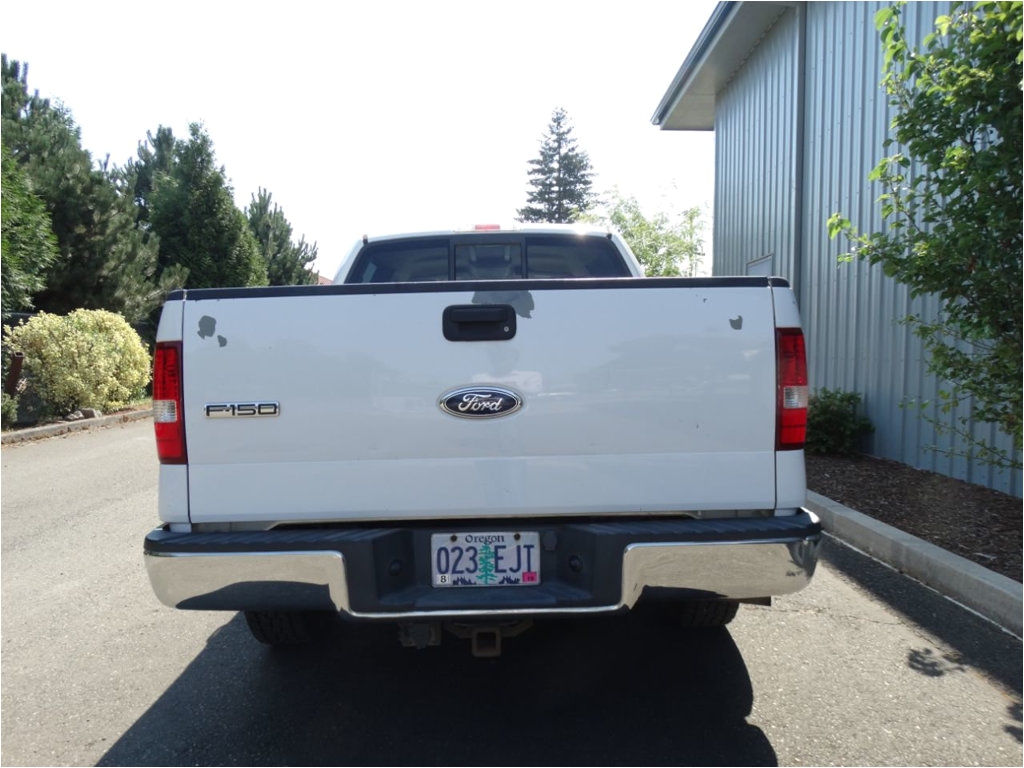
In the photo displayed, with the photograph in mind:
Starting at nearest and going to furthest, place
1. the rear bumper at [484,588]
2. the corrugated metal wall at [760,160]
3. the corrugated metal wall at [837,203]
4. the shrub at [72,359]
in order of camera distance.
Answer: the rear bumper at [484,588] → the corrugated metal wall at [837,203] → the corrugated metal wall at [760,160] → the shrub at [72,359]

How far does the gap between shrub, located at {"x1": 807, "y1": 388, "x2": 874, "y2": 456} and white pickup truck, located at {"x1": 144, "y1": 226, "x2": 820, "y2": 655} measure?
5.69 m

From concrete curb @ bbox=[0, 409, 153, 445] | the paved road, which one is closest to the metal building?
the paved road

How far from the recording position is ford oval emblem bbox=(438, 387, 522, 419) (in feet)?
8.50

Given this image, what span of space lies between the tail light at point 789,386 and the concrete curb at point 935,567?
77.7 inches

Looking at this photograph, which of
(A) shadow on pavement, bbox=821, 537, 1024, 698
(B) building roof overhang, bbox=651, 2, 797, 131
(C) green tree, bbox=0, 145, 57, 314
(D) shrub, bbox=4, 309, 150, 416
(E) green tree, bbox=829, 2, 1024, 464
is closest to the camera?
(A) shadow on pavement, bbox=821, 537, 1024, 698

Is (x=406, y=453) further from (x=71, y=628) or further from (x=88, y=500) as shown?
(x=88, y=500)

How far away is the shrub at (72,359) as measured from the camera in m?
12.8

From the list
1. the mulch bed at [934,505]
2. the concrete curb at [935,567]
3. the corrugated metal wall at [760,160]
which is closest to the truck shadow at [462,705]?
the concrete curb at [935,567]

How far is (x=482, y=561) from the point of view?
2.64 meters

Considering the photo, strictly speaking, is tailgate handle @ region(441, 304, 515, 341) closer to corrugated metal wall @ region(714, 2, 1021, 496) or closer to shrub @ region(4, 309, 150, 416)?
corrugated metal wall @ region(714, 2, 1021, 496)

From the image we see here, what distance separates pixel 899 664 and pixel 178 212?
24.1m

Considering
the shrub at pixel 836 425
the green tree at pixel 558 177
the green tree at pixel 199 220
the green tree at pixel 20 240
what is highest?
the green tree at pixel 558 177

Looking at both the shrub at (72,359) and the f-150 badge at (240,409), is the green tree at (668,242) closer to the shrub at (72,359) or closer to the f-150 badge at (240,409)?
the shrub at (72,359)

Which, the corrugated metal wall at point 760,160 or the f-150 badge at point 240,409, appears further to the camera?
the corrugated metal wall at point 760,160
